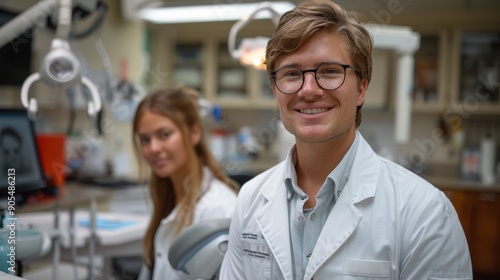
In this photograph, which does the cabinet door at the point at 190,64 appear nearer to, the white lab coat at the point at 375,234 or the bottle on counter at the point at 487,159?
the bottle on counter at the point at 487,159

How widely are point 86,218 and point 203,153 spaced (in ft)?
2.73

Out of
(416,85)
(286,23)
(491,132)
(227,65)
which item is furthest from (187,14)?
(286,23)

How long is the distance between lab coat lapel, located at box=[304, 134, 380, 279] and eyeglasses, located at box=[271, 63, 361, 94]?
0.18 metres

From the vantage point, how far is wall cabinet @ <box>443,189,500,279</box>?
138 inches

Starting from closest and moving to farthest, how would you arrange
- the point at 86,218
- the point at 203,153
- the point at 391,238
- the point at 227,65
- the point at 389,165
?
1. the point at 391,238
2. the point at 389,165
3. the point at 203,153
4. the point at 86,218
5. the point at 227,65

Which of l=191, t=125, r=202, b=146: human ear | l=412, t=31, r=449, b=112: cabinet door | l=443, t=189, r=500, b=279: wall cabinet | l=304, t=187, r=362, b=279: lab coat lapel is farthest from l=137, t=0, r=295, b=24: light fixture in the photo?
l=304, t=187, r=362, b=279: lab coat lapel

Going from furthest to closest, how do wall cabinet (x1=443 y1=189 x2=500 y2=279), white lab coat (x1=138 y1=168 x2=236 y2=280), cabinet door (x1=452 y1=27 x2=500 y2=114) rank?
cabinet door (x1=452 y1=27 x2=500 y2=114), wall cabinet (x1=443 y1=189 x2=500 y2=279), white lab coat (x1=138 y1=168 x2=236 y2=280)

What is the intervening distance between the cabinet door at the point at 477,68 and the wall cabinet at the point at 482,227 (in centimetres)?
83

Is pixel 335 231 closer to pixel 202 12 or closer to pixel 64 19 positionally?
pixel 64 19

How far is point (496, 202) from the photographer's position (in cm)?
352

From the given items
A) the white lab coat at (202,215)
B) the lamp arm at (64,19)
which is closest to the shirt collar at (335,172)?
the white lab coat at (202,215)

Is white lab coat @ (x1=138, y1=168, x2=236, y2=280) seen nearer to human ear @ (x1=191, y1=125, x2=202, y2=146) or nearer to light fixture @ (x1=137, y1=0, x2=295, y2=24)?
human ear @ (x1=191, y1=125, x2=202, y2=146)

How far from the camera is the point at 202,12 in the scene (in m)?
4.27

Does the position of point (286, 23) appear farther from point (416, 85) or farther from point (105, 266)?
point (416, 85)
